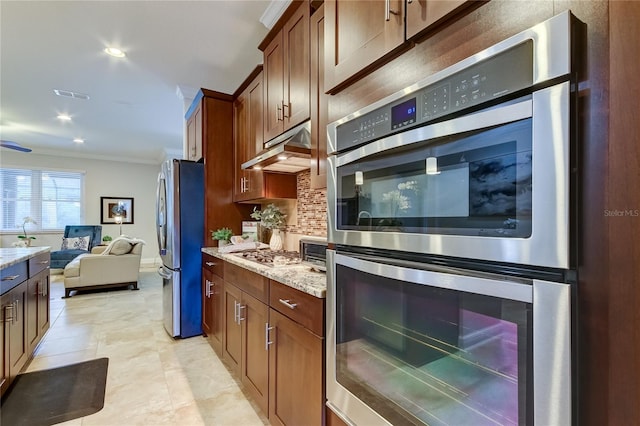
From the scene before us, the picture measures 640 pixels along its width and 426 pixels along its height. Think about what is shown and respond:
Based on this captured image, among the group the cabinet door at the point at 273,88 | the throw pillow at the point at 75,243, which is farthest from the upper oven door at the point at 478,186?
the throw pillow at the point at 75,243

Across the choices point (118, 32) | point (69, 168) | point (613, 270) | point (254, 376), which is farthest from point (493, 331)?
point (69, 168)

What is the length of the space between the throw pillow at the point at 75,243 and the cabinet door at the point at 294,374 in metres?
7.33

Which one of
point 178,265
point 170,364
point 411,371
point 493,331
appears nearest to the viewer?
point 493,331

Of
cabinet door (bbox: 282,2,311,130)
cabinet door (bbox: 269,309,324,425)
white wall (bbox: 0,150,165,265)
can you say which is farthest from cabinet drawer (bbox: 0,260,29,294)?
white wall (bbox: 0,150,165,265)

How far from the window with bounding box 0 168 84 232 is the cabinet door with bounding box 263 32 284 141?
→ 7473mm

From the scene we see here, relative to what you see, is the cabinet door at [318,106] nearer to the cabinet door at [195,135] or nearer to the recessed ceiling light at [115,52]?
the cabinet door at [195,135]

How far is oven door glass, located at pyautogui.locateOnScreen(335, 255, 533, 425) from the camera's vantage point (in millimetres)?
622

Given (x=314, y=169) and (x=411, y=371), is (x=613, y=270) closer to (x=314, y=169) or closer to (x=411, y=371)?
(x=411, y=371)

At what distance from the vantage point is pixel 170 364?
2.60 meters

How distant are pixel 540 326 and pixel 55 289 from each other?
6.96 m

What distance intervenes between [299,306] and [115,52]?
3.11m

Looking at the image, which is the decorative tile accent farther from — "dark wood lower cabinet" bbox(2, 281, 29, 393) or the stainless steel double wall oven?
"dark wood lower cabinet" bbox(2, 281, 29, 393)

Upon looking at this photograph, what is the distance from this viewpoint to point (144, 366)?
2570mm

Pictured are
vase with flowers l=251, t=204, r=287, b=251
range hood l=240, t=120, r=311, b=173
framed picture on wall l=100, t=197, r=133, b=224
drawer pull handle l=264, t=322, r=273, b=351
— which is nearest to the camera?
drawer pull handle l=264, t=322, r=273, b=351
